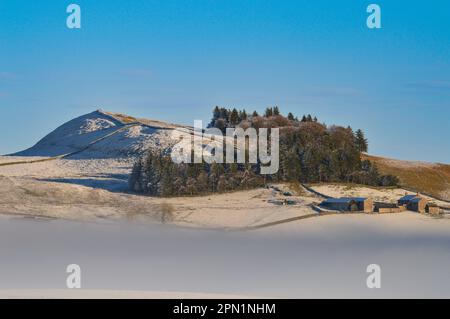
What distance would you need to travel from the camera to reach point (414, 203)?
46.6 metres

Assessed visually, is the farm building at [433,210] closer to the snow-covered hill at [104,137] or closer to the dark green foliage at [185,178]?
the dark green foliage at [185,178]

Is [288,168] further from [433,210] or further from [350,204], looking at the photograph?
[433,210]

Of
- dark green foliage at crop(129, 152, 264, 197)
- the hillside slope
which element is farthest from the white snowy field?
the hillside slope

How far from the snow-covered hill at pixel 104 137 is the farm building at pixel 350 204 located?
10237 millimetres

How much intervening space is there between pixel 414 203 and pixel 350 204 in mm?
3687

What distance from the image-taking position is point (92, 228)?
4209cm

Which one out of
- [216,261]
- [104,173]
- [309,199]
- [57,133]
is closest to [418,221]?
[309,199]

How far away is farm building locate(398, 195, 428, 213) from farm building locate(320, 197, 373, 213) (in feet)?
7.78

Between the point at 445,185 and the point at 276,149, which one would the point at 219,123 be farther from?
the point at 445,185

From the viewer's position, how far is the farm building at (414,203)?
46.3 meters

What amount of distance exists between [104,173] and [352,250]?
1522cm

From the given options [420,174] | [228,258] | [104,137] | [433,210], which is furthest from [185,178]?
[420,174]

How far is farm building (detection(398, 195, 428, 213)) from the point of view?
4633 centimetres
